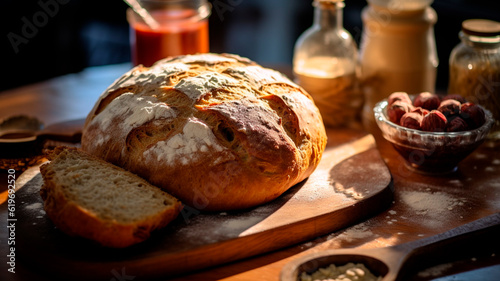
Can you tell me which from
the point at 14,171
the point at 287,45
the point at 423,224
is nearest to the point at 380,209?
the point at 423,224

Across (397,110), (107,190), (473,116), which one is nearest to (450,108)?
(473,116)

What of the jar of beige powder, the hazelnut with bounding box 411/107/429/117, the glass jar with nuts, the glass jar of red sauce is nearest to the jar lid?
the glass jar with nuts

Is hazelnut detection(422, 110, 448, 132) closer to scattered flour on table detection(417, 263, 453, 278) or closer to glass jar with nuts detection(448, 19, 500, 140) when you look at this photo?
glass jar with nuts detection(448, 19, 500, 140)

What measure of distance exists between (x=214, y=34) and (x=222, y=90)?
3.99m

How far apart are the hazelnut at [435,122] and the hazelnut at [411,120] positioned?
0.03 metres

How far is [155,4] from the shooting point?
8.99 feet

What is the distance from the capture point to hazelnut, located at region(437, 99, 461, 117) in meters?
2.16

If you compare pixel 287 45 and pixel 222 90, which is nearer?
pixel 222 90

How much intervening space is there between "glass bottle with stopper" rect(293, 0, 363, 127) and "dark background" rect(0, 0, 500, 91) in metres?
1.88

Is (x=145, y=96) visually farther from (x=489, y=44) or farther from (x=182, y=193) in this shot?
(x=489, y=44)

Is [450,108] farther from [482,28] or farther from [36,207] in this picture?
[36,207]

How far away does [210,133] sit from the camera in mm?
1854

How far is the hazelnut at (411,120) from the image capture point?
2.14m

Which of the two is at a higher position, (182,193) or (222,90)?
(222,90)
